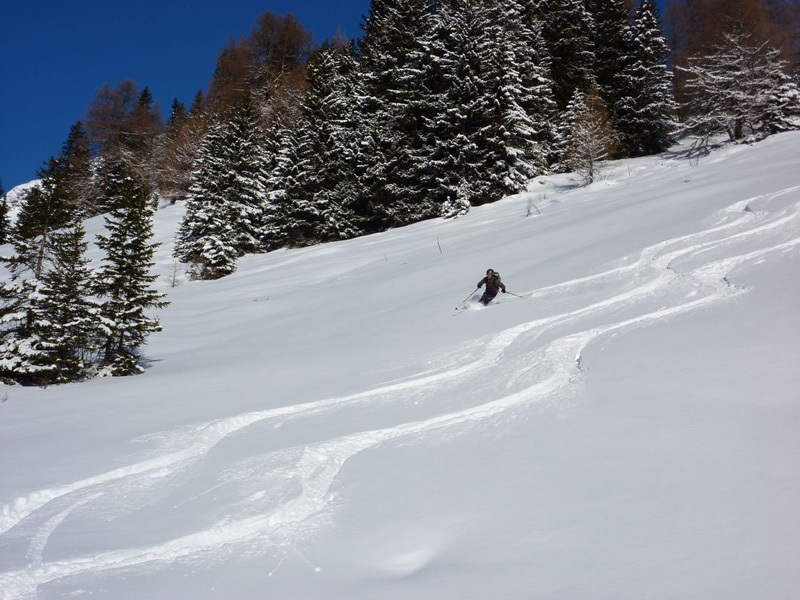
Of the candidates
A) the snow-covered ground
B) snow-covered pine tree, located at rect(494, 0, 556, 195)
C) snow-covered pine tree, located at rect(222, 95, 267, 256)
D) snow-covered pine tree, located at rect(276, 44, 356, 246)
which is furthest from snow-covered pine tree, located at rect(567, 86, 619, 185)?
snow-covered pine tree, located at rect(222, 95, 267, 256)

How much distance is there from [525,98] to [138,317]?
2161cm

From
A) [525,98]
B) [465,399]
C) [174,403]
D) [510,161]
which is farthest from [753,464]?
[525,98]

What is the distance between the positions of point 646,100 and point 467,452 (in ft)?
93.9

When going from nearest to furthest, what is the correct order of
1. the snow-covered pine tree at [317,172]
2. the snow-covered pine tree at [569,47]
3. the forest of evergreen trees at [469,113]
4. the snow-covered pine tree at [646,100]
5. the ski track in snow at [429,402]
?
the ski track in snow at [429,402]
the forest of evergreen trees at [469,113]
the snow-covered pine tree at [317,172]
the snow-covered pine tree at [646,100]
the snow-covered pine tree at [569,47]

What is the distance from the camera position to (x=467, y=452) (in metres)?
3.85

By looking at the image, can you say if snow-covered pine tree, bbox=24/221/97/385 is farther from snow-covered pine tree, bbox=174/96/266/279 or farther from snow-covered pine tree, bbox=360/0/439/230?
snow-covered pine tree, bbox=360/0/439/230

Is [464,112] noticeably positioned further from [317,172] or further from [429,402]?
[429,402]

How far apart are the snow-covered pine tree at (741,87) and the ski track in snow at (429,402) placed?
1555 cm

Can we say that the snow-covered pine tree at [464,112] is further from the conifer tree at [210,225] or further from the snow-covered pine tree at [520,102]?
the conifer tree at [210,225]

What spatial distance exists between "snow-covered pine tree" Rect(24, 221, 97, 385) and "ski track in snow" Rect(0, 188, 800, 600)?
4.89 metres

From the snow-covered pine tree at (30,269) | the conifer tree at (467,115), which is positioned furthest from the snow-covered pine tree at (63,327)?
the conifer tree at (467,115)

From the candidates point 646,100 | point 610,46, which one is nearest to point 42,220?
point 646,100

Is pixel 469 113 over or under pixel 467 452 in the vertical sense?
over

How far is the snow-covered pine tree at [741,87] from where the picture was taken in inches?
803
